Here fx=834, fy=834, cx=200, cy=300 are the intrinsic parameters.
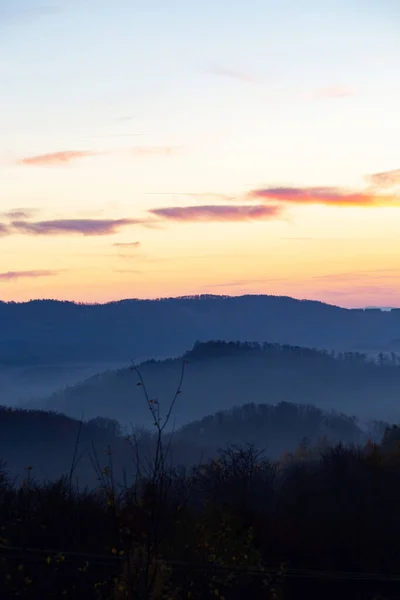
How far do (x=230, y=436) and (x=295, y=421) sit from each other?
14.6 metres

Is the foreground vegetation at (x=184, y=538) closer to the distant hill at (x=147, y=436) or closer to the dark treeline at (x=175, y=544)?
the dark treeline at (x=175, y=544)

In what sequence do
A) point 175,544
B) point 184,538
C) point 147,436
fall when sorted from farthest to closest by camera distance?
point 147,436
point 184,538
point 175,544

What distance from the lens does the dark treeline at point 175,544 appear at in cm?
1016

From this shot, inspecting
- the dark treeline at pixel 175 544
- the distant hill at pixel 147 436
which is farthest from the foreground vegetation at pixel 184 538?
the distant hill at pixel 147 436

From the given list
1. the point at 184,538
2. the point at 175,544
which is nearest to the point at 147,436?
the point at 184,538

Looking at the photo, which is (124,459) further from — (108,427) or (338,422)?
(338,422)

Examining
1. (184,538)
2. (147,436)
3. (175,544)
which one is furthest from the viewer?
(147,436)

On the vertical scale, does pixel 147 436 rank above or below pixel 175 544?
below

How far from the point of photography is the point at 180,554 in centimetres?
1289

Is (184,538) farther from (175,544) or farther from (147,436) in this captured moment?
(147,436)

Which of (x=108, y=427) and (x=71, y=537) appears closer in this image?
(x=71, y=537)

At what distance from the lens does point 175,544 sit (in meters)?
13.2

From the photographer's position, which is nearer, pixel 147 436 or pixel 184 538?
pixel 184 538

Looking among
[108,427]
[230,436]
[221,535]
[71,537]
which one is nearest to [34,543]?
[71,537]
